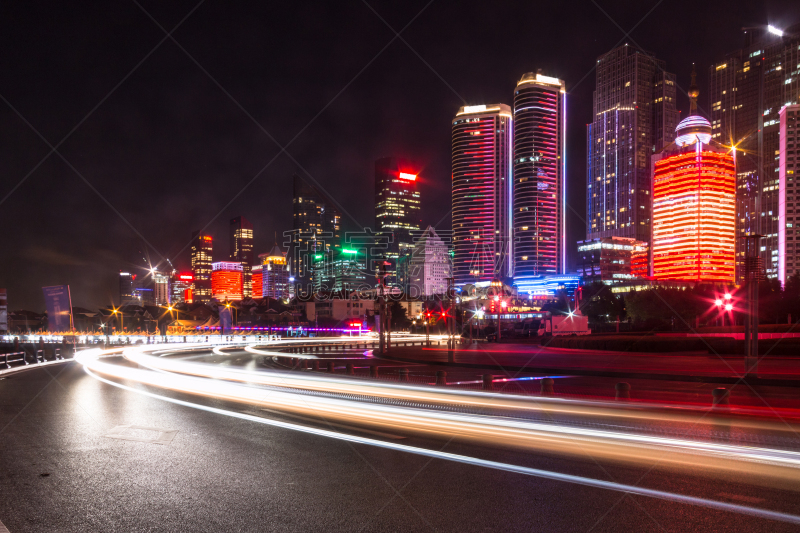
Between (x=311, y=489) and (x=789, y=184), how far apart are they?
691 feet

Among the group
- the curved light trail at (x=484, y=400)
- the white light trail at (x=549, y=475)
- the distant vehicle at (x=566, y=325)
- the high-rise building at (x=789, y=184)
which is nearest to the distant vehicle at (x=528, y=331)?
the distant vehicle at (x=566, y=325)

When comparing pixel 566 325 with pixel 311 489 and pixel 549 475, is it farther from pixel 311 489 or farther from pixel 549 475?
pixel 311 489

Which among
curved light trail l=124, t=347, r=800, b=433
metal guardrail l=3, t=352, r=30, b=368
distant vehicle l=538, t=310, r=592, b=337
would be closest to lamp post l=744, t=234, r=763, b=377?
curved light trail l=124, t=347, r=800, b=433

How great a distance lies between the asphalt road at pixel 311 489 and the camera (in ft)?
19.3

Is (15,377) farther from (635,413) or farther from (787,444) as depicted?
(787,444)

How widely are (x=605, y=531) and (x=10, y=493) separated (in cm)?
731

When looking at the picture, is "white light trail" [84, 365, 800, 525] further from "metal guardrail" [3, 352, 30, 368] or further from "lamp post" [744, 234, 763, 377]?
"metal guardrail" [3, 352, 30, 368]

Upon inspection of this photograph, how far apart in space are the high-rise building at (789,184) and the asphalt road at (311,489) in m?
198

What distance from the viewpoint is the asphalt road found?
5.87 meters

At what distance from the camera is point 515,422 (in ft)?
34.0

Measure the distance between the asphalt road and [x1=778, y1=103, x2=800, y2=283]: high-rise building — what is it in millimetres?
Answer: 197946

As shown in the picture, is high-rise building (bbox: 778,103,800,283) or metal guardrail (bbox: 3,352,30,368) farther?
high-rise building (bbox: 778,103,800,283)

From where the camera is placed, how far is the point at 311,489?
277 inches

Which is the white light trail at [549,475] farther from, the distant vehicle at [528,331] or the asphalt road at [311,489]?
the distant vehicle at [528,331]
